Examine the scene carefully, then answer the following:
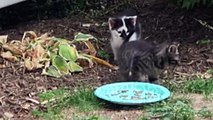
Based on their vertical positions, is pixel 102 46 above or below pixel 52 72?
above

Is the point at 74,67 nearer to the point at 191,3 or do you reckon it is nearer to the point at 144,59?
the point at 144,59

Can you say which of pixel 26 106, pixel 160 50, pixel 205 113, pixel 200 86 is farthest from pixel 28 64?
pixel 205 113

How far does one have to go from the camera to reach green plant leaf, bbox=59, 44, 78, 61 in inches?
315

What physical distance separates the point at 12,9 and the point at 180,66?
3599 mm

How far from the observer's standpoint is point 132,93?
23.2 feet

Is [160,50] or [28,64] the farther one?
[28,64]

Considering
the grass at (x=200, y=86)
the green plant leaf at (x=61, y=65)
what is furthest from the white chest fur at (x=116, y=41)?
the grass at (x=200, y=86)

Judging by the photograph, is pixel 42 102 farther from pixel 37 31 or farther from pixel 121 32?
pixel 37 31

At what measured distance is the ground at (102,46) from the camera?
7.20 metres

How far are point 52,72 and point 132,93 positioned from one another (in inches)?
44.2

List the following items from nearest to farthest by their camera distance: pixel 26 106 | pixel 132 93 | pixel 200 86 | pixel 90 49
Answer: pixel 26 106, pixel 132 93, pixel 200 86, pixel 90 49

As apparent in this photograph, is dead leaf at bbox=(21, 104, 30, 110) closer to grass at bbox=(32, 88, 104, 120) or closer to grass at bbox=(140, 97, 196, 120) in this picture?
grass at bbox=(32, 88, 104, 120)

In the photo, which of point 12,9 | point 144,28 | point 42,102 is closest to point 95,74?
point 42,102

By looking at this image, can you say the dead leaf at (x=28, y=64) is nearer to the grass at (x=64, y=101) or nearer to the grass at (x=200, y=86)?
the grass at (x=64, y=101)
